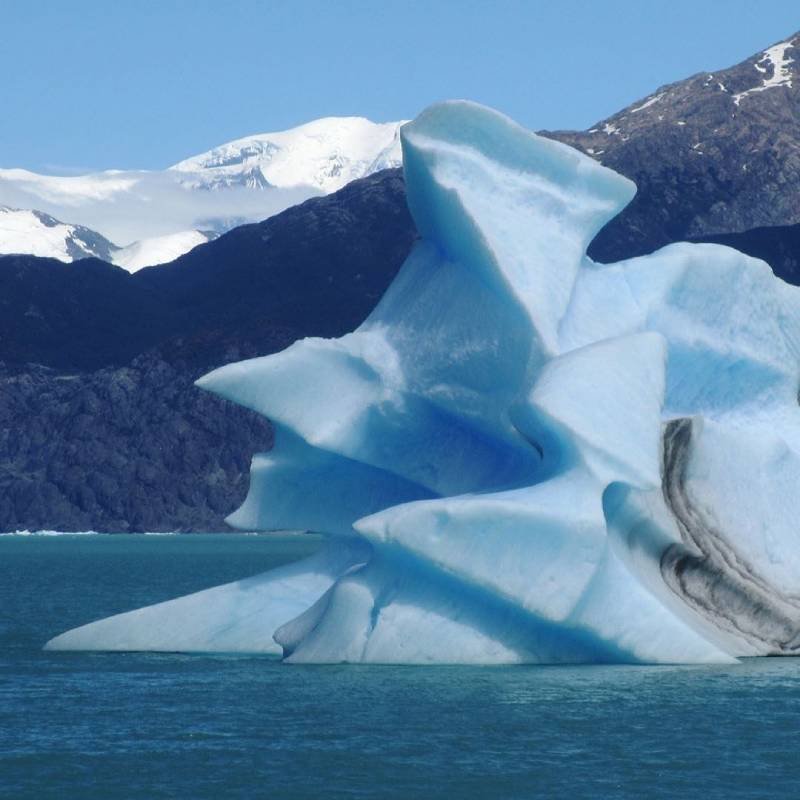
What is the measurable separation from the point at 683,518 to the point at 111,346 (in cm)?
15832

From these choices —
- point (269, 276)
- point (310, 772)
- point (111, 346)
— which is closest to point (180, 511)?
point (111, 346)

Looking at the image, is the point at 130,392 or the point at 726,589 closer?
the point at 726,589

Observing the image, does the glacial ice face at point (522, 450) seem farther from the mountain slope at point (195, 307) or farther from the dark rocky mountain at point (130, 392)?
the mountain slope at point (195, 307)

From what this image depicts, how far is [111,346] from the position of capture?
181375 millimetres

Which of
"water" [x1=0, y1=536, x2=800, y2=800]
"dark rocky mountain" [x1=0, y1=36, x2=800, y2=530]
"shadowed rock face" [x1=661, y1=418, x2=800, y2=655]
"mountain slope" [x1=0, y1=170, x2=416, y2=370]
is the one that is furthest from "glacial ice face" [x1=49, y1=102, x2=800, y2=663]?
"mountain slope" [x1=0, y1=170, x2=416, y2=370]

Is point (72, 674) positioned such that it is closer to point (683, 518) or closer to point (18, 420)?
point (683, 518)

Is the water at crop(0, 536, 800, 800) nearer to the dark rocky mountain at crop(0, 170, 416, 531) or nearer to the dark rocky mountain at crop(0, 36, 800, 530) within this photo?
the dark rocky mountain at crop(0, 170, 416, 531)

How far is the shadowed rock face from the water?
542mm

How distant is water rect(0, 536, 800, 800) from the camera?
18.3 metres

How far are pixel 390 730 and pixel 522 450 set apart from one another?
6.81m

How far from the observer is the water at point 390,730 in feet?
60.1

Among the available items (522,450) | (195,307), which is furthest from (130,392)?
(522,450)

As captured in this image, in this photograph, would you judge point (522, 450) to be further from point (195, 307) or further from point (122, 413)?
point (195, 307)

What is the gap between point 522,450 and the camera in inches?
1057
